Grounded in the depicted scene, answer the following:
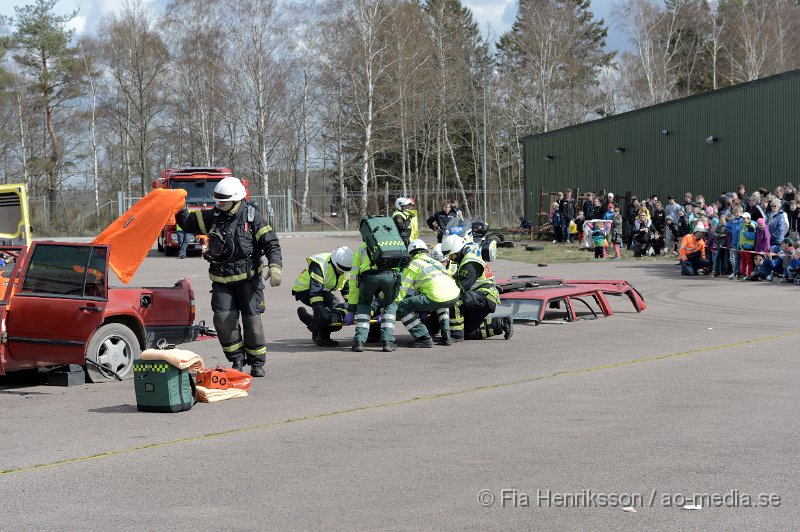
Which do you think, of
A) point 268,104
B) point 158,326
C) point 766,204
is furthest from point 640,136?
point 158,326

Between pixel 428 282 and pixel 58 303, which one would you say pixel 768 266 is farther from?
pixel 58 303

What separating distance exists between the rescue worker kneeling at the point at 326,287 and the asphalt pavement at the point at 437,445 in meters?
0.46

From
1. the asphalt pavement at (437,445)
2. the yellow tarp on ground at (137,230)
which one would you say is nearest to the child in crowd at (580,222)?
the asphalt pavement at (437,445)

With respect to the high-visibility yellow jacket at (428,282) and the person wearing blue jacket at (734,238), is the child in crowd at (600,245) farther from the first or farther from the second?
the high-visibility yellow jacket at (428,282)

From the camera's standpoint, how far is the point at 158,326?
10.8 meters

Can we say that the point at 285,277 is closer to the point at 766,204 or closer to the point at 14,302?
the point at 766,204

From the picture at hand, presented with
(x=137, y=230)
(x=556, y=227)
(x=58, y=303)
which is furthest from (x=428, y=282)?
(x=556, y=227)

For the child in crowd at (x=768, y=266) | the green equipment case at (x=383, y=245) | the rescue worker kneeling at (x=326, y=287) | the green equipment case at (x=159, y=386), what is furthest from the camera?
the child in crowd at (x=768, y=266)

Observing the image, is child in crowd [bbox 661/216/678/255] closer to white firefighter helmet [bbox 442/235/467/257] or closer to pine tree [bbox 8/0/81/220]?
white firefighter helmet [bbox 442/235/467/257]

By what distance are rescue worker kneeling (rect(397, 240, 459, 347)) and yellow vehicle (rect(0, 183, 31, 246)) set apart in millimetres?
4479

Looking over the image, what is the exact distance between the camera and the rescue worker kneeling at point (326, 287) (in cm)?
1240

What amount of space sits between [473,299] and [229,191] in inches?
160

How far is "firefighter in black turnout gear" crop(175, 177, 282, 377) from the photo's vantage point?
9.86 m

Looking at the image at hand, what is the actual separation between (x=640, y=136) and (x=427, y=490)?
3478 centimetres
